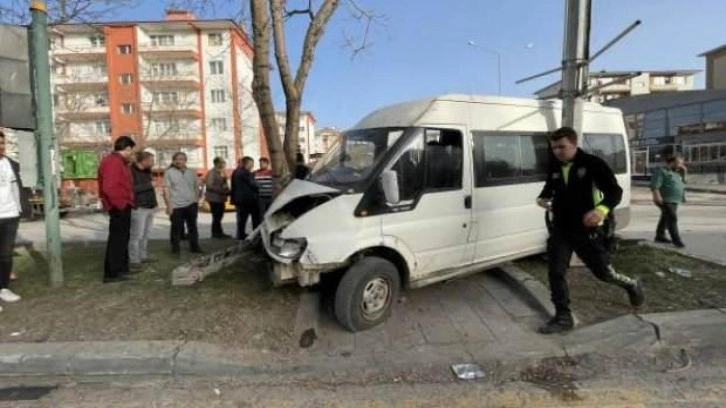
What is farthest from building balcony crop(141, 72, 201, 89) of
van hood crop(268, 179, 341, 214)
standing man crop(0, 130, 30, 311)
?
van hood crop(268, 179, 341, 214)

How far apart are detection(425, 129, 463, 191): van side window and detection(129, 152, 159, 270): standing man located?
4.36 metres

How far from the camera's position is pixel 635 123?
43.7m

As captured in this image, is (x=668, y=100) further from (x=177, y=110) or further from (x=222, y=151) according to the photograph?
(x=177, y=110)

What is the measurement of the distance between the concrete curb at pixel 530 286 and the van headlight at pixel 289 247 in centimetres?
251

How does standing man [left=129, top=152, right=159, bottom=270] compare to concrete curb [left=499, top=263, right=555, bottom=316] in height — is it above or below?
above

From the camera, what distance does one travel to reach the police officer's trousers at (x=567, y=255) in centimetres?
478

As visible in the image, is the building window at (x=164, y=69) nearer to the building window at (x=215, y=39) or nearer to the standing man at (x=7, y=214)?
the building window at (x=215, y=39)

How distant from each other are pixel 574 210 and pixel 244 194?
255 inches

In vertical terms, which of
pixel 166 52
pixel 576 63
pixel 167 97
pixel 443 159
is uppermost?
pixel 166 52

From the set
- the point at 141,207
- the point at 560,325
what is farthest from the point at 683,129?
the point at 141,207

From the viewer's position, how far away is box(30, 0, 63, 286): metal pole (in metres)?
6.20

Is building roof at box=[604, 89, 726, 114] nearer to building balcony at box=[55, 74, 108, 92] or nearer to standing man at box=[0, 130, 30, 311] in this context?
standing man at box=[0, 130, 30, 311]

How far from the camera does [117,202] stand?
6504 millimetres

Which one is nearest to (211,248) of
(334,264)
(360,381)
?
(334,264)
